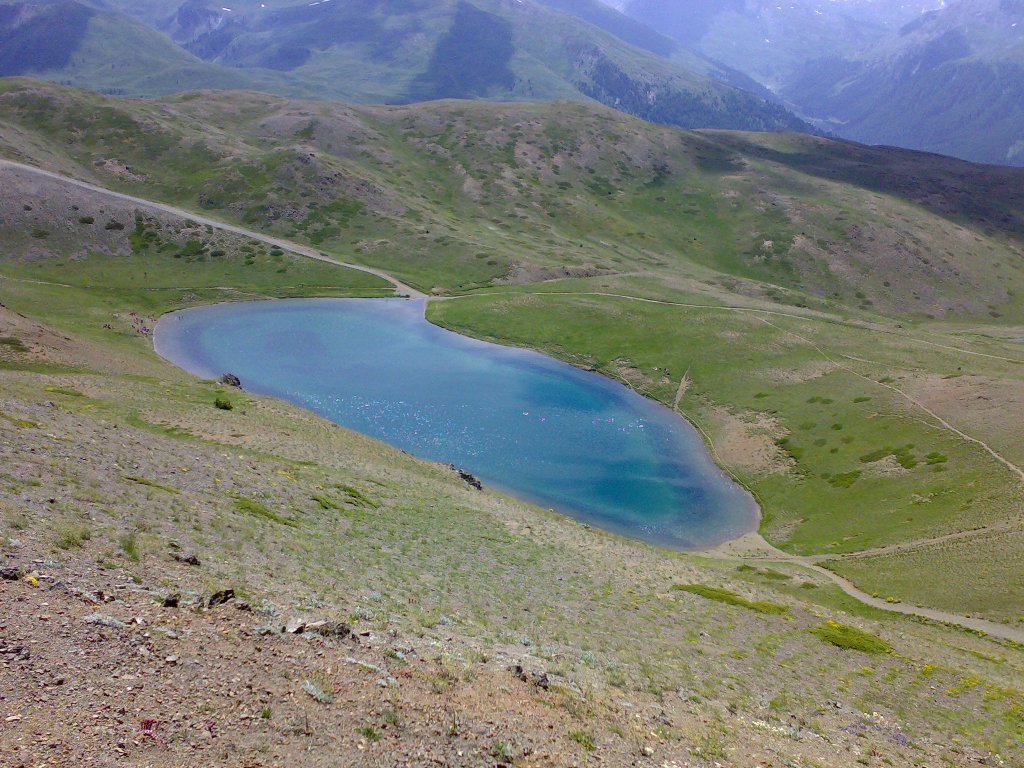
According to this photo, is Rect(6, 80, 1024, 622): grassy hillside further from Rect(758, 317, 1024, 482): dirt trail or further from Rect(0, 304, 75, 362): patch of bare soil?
Rect(0, 304, 75, 362): patch of bare soil

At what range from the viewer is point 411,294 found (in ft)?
513

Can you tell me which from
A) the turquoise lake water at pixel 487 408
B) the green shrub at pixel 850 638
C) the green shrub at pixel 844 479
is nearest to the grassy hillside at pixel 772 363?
the green shrub at pixel 844 479

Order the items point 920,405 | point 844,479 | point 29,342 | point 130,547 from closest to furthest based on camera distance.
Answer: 1. point 130,547
2. point 29,342
3. point 844,479
4. point 920,405

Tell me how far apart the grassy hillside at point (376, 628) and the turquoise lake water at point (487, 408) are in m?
12.6

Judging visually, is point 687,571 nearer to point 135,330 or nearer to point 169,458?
point 169,458

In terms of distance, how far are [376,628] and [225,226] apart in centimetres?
17652

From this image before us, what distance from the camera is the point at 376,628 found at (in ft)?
82.3

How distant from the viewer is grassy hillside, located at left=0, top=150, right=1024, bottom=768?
17.2 m

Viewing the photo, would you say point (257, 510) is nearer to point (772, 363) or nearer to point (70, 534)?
point (70, 534)

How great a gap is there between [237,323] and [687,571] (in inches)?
4191

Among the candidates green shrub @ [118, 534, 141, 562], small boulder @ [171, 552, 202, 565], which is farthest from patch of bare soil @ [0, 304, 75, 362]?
small boulder @ [171, 552, 202, 565]

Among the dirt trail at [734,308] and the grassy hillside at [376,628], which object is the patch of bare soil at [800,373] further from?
the grassy hillside at [376,628]

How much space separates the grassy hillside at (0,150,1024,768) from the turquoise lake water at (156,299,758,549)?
41.3 feet

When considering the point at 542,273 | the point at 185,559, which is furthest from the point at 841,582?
the point at 542,273
